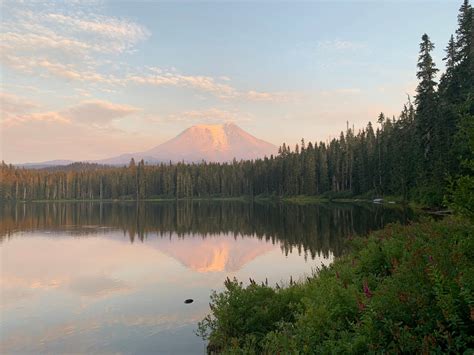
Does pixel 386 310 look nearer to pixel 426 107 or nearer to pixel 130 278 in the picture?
pixel 130 278

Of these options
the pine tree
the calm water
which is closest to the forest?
the pine tree

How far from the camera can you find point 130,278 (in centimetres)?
2561

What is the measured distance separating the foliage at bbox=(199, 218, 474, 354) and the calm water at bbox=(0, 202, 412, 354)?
103 inches

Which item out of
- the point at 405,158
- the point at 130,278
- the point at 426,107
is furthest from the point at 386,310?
the point at 405,158

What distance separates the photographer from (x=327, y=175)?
13450 cm

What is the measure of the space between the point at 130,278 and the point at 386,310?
21.4 metres

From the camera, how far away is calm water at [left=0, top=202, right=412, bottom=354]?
583 inches

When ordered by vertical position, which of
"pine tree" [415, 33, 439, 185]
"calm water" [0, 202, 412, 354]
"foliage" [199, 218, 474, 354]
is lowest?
"calm water" [0, 202, 412, 354]

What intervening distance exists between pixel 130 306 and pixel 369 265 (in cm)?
1191

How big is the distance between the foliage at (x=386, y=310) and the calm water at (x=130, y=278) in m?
2.61

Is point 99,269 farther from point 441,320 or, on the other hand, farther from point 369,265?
point 441,320

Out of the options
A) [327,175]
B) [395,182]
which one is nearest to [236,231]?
[395,182]

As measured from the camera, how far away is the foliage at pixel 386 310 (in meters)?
6.25

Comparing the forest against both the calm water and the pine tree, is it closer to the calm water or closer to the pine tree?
the pine tree
